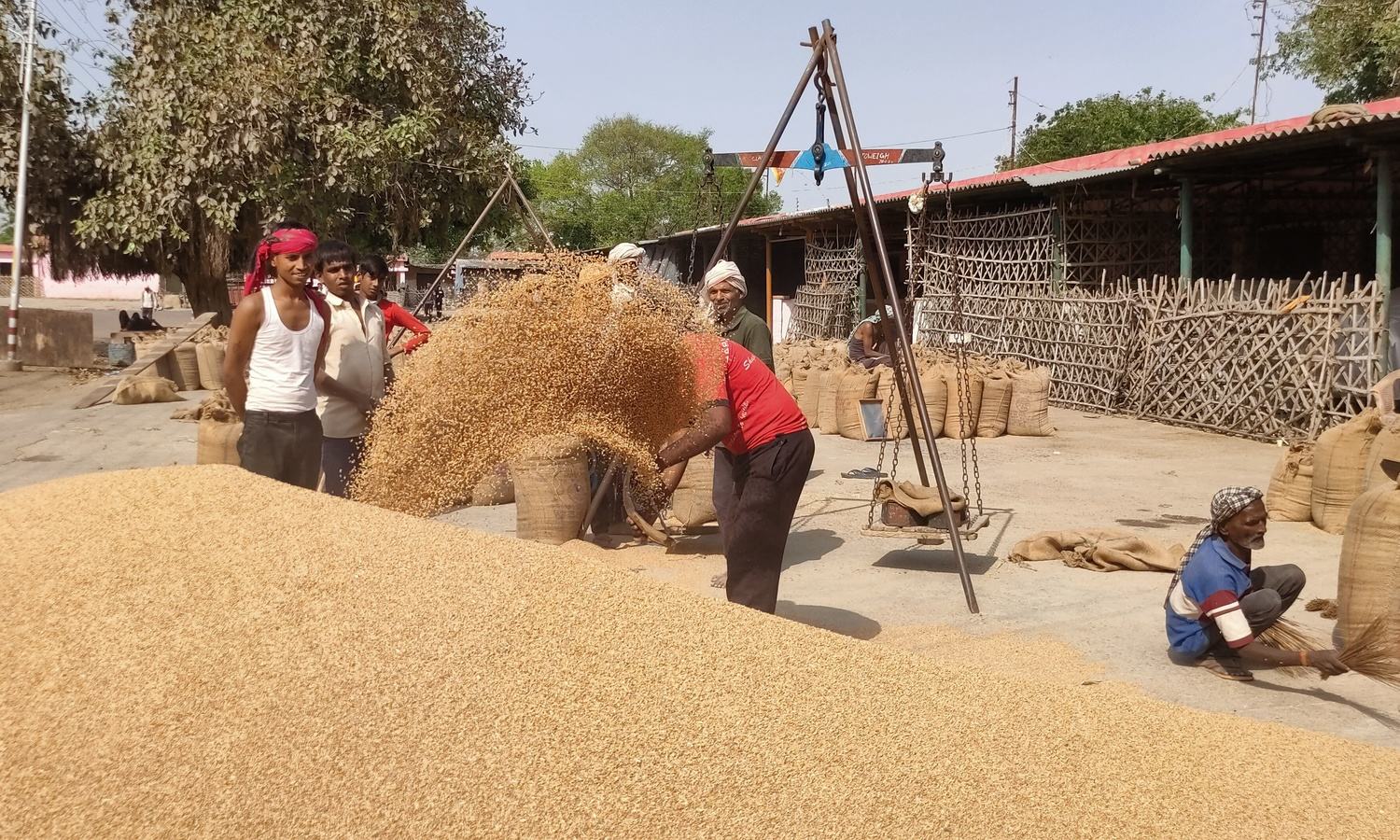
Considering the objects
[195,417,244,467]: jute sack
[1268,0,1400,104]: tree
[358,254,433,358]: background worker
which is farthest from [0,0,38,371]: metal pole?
[1268,0,1400,104]: tree

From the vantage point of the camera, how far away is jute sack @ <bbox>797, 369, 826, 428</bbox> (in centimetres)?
1043

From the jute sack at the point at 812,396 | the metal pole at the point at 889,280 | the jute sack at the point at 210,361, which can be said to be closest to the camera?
the metal pole at the point at 889,280

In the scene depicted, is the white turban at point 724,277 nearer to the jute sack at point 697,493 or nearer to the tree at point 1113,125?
the jute sack at point 697,493

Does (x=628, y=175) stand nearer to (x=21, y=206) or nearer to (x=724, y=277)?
(x=21, y=206)

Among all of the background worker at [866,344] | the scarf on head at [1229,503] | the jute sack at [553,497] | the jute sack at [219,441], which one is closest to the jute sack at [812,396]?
the background worker at [866,344]

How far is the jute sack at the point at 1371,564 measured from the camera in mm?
3773

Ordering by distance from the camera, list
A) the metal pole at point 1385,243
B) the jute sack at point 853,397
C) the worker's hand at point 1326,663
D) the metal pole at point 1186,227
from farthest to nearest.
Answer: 1. the metal pole at point 1186,227
2. the jute sack at point 853,397
3. the metal pole at point 1385,243
4. the worker's hand at point 1326,663

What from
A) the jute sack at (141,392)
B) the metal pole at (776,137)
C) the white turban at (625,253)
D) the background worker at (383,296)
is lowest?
the jute sack at (141,392)

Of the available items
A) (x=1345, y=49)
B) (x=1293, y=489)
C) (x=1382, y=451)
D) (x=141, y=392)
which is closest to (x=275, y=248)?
(x=1382, y=451)

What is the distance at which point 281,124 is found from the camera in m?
14.1

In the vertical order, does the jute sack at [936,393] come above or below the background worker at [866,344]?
below

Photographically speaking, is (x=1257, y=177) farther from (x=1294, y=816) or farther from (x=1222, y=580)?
(x=1294, y=816)

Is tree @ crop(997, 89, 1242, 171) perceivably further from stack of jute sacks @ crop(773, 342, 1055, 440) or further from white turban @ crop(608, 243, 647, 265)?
white turban @ crop(608, 243, 647, 265)

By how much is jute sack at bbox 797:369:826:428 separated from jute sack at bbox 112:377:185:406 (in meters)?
6.96
